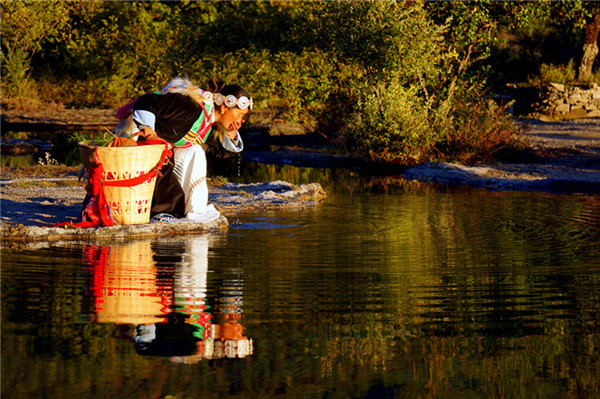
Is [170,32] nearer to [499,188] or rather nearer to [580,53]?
[580,53]

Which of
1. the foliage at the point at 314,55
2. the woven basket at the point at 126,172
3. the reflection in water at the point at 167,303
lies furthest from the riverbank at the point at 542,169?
the reflection in water at the point at 167,303

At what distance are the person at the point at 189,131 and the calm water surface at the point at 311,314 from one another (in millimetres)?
675

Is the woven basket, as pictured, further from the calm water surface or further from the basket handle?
the calm water surface

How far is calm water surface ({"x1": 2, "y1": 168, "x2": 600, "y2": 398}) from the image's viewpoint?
489cm

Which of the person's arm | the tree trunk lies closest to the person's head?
the person's arm

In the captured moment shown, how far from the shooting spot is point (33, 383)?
4.74 metres

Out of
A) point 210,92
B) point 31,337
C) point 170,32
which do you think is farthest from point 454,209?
point 170,32

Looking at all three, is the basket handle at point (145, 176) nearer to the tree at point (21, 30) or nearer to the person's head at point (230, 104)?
the person's head at point (230, 104)

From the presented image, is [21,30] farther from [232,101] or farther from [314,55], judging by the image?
[232,101]

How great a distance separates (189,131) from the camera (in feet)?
34.2

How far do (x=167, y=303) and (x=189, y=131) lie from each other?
4.05 meters

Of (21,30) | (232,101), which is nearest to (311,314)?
Result: (232,101)

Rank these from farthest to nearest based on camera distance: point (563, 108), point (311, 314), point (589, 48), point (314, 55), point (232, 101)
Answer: point (589, 48) < point (563, 108) < point (314, 55) < point (232, 101) < point (311, 314)

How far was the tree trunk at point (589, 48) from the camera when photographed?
27797mm
